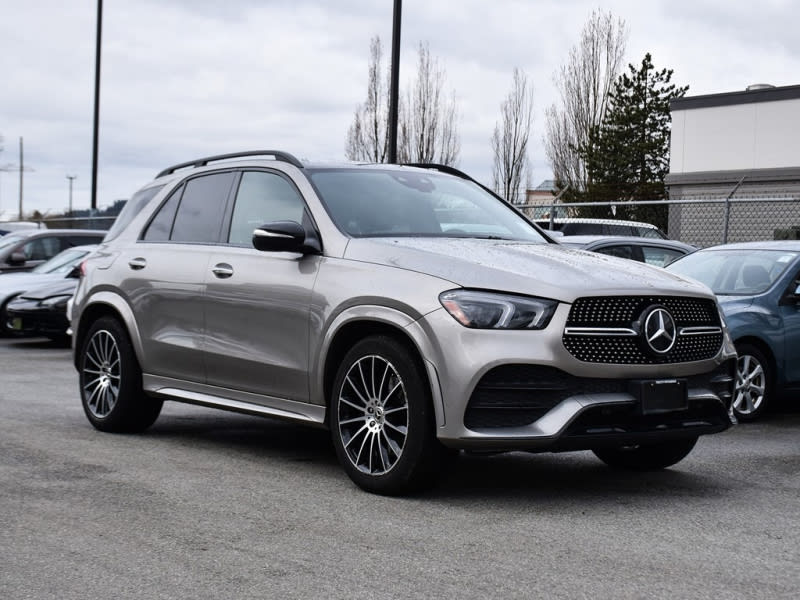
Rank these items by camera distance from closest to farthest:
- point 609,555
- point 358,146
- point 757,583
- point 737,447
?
point 757,583, point 609,555, point 737,447, point 358,146

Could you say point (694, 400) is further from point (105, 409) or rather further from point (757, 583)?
point (105, 409)

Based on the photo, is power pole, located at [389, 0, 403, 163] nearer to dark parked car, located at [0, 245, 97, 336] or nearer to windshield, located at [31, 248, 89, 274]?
dark parked car, located at [0, 245, 97, 336]

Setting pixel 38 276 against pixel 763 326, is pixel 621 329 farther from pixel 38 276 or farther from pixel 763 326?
pixel 38 276

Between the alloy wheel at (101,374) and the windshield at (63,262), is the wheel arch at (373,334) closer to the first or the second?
the alloy wheel at (101,374)

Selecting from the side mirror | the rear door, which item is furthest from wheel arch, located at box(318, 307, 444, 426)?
the rear door

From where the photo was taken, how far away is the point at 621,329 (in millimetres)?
5645

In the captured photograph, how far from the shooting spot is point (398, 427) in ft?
19.0

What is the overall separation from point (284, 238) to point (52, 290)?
10.2 metres

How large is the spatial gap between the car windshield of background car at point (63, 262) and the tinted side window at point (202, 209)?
919 cm

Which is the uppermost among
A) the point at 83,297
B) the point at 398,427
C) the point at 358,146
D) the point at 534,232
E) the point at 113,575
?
the point at 358,146

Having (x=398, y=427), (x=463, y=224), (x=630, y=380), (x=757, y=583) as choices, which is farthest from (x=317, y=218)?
(x=757, y=583)

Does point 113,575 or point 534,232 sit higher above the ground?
point 534,232

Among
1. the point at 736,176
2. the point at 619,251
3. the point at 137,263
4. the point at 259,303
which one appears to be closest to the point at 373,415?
the point at 259,303

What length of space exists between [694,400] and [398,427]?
1495mm
